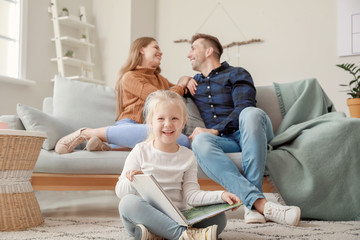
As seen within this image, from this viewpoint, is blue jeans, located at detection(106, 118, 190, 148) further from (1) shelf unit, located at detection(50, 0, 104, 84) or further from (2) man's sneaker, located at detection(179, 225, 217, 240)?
(1) shelf unit, located at detection(50, 0, 104, 84)

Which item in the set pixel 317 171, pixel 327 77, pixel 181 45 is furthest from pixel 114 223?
pixel 181 45

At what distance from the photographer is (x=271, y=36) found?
408 centimetres

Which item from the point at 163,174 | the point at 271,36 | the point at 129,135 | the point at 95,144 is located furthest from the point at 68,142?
the point at 271,36

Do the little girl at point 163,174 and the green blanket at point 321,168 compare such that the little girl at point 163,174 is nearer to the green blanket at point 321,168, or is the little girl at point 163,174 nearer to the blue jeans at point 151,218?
the blue jeans at point 151,218

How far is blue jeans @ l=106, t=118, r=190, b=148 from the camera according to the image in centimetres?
196

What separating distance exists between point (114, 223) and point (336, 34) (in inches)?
119

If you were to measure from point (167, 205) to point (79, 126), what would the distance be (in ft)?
4.09

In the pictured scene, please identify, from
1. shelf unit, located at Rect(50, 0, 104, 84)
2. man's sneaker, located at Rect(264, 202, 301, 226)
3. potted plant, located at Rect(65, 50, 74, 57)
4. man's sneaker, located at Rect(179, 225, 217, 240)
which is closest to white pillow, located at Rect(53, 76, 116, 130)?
man's sneaker, located at Rect(264, 202, 301, 226)

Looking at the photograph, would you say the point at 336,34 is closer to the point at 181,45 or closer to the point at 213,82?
the point at 181,45

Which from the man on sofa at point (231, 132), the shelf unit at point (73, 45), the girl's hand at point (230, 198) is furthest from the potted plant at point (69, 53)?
the girl's hand at point (230, 198)

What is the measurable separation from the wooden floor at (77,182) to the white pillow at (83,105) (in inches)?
16.0

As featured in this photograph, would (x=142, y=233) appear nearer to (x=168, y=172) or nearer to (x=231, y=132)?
(x=168, y=172)

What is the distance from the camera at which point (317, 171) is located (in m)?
1.82

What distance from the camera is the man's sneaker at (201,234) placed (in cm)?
110
